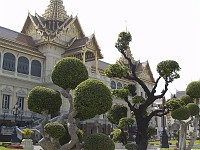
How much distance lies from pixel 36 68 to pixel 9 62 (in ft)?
13.1

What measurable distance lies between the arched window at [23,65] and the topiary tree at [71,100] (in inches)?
941

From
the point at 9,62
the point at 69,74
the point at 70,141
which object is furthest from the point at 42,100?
the point at 9,62

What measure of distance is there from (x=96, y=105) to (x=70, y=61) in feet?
7.37

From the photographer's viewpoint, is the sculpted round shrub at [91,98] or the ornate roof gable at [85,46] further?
the ornate roof gable at [85,46]

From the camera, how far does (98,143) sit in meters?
10.3

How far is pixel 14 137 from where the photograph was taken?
25672 millimetres

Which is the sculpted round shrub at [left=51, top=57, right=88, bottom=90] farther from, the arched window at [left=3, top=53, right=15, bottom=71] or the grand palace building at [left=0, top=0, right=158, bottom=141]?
the arched window at [left=3, top=53, right=15, bottom=71]

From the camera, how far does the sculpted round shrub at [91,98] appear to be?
1048 cm

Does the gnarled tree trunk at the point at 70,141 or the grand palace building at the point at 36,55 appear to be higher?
the grand palace building at the point at 36,55

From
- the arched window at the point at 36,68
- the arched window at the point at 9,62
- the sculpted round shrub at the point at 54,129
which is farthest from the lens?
the arched window at the point at 36,68

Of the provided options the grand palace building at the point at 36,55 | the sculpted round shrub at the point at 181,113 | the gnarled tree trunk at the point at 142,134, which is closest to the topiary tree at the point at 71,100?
the gnarled tree trunk at the point at 142,134

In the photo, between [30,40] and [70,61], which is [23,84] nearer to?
[30,40]

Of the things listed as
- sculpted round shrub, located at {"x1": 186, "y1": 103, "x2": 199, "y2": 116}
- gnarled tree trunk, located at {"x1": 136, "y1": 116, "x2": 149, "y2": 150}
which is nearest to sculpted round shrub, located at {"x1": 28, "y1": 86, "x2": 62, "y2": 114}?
gnarled tree trunk, located at {"x1": 136, "y1": 116, "x2": 149, "y2": 150}

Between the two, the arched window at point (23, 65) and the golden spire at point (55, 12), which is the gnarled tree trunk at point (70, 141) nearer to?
the arched window at point (23, 65)
